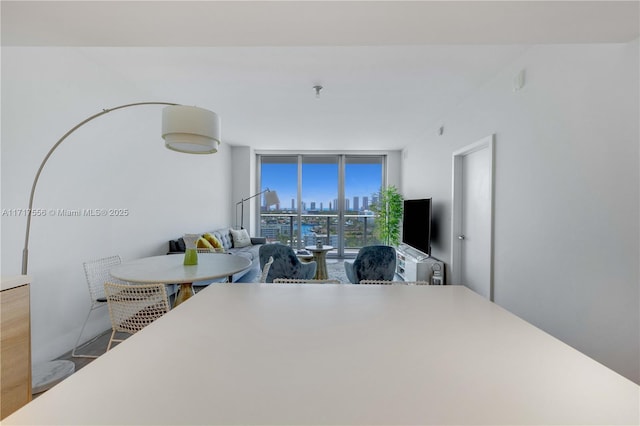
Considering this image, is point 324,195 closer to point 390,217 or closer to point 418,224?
point 390,217

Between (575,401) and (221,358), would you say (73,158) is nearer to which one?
(221,358)

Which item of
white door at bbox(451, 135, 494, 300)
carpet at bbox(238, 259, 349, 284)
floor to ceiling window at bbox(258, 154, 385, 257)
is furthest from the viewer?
floor to ceiling window at bbox(258, 154, 385, 257)

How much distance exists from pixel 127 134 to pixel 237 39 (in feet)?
7.50

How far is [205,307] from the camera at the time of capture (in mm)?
1011

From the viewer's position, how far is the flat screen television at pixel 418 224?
398 centimetres

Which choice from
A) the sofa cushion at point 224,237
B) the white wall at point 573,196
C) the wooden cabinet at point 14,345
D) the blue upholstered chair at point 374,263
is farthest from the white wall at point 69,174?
the white wall at point 573,196

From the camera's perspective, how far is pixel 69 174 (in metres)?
2.41

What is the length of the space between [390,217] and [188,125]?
450 cm

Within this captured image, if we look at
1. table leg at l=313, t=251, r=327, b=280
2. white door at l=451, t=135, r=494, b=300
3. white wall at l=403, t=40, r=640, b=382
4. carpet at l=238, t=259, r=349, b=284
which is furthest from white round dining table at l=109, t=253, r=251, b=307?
white door at l=451, t=135, r=494, b=300

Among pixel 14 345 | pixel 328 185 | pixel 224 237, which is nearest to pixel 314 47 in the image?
pixel 14 345

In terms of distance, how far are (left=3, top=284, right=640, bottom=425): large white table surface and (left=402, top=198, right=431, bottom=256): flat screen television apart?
10.4ft

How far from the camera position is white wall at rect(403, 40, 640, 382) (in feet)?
5.04

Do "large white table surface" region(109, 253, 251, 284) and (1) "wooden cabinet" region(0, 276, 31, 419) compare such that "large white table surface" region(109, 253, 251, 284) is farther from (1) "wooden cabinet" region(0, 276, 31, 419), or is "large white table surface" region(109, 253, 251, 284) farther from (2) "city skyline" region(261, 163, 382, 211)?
(2) "city skyline" region(261, 163, 382, 211)

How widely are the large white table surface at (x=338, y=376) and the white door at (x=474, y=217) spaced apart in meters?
2.26
